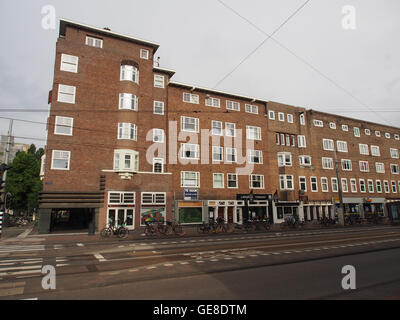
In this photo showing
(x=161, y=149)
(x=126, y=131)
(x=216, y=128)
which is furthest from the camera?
(x=216, y=128)

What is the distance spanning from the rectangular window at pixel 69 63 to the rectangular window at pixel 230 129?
17.9m

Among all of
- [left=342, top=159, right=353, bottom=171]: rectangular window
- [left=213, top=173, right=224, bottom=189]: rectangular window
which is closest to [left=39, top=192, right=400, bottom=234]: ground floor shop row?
[left=213, top=173, right=224, bottom=189]: rectangular window

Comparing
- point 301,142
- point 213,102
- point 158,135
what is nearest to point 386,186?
point 301,142

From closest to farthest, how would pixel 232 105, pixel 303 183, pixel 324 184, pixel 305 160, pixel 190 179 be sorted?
pixel 190 179 → pixel 232 105 → pixel 303 183 → pixel 305 160 → pixel 324 184

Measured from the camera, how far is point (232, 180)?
104 ft

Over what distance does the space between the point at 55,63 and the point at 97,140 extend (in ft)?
27.5

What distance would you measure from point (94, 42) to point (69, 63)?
3.65 metres

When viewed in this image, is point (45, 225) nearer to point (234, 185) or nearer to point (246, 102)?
point (234, 185)

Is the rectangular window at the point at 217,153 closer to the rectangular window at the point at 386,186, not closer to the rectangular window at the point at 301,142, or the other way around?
the rectangular window at the point at 301,142

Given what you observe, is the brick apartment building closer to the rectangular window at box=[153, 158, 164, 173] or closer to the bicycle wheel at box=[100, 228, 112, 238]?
the rectangular window at box=[153, 158, 164, 173]

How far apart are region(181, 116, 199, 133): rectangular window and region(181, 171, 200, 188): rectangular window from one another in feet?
16.7

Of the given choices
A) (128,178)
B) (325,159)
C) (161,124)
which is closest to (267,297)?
(128,178)

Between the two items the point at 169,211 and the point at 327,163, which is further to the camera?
the point at 327,163

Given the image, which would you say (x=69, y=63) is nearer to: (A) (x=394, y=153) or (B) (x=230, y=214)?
(B) (x=230, y=214)
